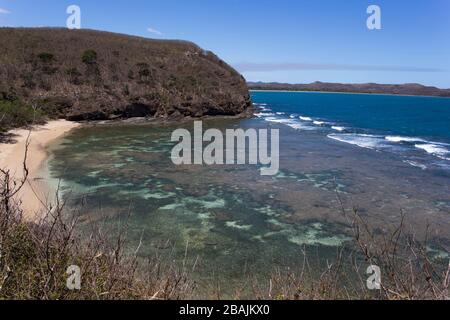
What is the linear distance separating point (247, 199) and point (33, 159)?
17.0m

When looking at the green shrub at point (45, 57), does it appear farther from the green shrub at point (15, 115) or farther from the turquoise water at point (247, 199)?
the turquoise water at point (247, 199)

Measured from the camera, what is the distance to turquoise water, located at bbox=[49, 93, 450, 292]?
15773mm

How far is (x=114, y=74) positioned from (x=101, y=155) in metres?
37.1

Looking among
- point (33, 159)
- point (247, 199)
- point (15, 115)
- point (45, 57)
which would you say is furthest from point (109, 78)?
point (247, 199)

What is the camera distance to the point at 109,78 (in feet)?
216

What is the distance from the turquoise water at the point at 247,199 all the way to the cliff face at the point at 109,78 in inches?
790

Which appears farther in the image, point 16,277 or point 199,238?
point 199,238

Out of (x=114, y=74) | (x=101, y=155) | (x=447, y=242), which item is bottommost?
(x=447, y=242)

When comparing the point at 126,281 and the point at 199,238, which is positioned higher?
the point at 126,281

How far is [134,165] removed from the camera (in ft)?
99.2

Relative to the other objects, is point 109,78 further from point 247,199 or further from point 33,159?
point 247,199
